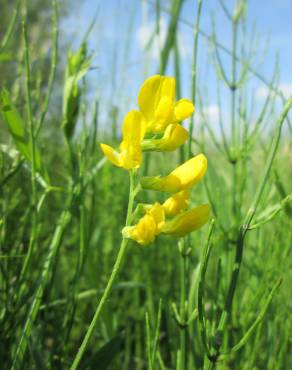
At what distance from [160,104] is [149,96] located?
0.06 ft

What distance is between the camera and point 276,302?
1096mm

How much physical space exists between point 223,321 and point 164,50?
565 millimetres

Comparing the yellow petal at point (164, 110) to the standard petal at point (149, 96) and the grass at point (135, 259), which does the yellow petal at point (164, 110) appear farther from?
the grass at point (135, 259)

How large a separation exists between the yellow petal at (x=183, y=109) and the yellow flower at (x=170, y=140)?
12mm

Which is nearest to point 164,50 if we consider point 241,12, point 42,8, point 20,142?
point 20,142

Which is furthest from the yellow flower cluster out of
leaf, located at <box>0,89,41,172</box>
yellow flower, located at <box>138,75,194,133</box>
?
leaf, located at <box>0,89,41,172</box>

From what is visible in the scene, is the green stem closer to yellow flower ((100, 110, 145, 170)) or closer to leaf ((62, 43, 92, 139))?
yellow flower ((100, 110, 145, 170))

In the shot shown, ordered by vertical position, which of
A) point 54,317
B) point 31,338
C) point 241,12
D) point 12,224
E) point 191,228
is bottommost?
point 54,317

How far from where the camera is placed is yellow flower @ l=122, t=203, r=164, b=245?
52cm

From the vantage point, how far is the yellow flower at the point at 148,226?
1.72 feet

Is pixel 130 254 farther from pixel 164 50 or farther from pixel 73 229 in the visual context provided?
pixel 164 50

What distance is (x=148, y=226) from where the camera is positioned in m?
0.53

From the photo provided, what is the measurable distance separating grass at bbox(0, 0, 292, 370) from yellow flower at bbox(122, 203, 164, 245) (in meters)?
0.02

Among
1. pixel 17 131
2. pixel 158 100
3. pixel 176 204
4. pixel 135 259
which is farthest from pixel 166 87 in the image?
pixel 135 259
